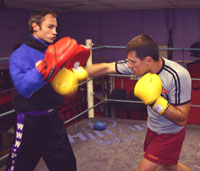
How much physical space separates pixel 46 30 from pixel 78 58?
0.24 metres

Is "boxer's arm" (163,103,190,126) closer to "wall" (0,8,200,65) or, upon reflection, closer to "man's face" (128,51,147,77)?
"man's face" (128,51,147,77)

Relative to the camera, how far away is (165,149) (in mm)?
1500

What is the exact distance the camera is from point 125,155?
2.32m

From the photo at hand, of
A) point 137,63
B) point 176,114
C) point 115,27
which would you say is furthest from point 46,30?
point 115,27

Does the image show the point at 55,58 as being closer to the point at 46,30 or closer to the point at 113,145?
the point at 46,30

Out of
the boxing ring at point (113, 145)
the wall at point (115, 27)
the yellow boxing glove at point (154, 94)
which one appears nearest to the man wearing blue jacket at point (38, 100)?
the yellow boxing glove at point (154, 94)

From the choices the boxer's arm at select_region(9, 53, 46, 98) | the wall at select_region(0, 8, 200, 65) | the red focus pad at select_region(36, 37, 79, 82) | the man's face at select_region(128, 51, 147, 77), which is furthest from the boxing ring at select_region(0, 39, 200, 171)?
the wall at select_region(0, 8, 200, 65)

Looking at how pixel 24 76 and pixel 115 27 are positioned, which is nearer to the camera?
pixel 24 76

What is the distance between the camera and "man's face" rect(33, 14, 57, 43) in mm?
1456

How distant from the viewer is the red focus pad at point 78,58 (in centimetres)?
150

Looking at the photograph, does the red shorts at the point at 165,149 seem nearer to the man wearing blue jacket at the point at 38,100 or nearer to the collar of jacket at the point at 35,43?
the man wearing blue jacket at the point at 38,100

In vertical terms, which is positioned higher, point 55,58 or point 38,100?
point 55,58

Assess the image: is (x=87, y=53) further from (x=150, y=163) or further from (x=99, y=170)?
(x=99, y=170)

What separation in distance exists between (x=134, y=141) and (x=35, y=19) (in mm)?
1624
